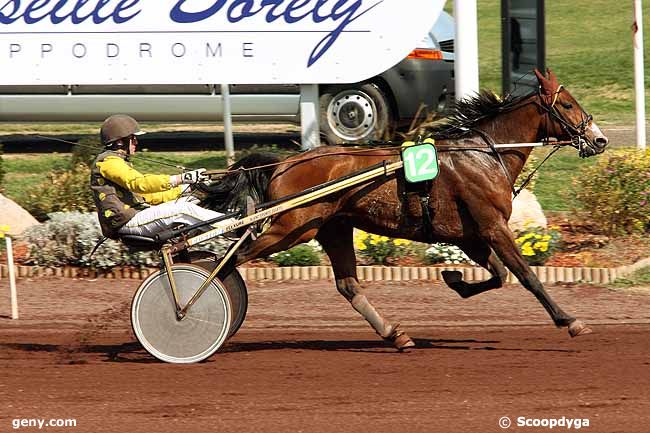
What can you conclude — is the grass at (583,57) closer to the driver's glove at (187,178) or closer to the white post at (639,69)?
the white post at (639,69)

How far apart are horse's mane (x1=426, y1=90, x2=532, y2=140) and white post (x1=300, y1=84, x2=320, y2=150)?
4694mm

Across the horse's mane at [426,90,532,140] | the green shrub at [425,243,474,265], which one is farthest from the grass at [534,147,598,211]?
the horse's mane at [426,90,532,140]

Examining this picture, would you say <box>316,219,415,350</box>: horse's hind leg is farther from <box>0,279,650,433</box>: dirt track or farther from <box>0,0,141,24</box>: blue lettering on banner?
<box>0,0,141,24</box>: blue lettering on banner

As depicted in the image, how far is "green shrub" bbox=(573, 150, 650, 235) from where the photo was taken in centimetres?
1137

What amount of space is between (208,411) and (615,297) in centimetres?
446

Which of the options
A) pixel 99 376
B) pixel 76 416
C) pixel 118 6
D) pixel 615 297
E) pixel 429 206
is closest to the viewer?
pixel 76 416

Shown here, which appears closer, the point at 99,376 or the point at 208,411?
the point at 208,411

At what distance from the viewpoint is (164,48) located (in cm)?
1271

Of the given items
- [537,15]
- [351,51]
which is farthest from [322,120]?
[537,15]

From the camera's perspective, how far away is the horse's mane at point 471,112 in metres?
8.24

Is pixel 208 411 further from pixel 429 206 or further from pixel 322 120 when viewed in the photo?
pixel 322 120

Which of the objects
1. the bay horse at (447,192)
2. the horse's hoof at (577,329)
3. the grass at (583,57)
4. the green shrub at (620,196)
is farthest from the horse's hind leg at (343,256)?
the grass at (583,57)

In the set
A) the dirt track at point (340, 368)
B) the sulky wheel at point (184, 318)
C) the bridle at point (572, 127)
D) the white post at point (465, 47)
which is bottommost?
the dirt track at point (340, 368)

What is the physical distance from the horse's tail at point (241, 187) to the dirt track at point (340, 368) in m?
1.00
